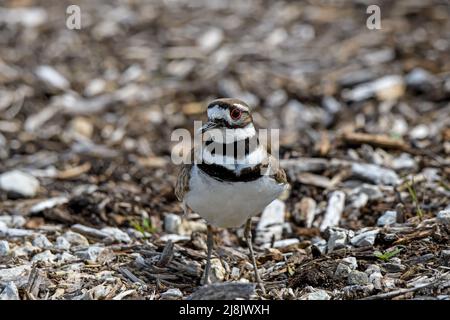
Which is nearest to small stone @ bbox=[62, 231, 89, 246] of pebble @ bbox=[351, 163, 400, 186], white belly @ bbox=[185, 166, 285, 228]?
white belly @ bbox=[185, 166, 285, 228]

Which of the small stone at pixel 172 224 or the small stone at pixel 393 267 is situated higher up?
the small stone at pixel 172 224

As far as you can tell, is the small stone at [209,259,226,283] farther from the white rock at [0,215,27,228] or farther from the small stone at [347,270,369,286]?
the white rock at [0,215,27,228]

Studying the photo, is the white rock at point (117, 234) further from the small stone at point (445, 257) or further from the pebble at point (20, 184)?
the small stone at point (445, 257)

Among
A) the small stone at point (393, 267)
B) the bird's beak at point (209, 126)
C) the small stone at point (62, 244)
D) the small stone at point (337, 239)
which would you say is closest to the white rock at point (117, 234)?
the small stone at point (62, 244)

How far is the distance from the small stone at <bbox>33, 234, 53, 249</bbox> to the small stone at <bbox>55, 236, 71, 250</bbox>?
0.05m

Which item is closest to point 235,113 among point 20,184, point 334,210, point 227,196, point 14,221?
point 227,196

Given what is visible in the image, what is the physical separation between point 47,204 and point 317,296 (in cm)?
279

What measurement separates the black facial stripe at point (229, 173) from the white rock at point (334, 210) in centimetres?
135

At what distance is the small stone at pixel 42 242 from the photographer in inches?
210

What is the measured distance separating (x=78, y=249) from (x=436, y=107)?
4.24 metres

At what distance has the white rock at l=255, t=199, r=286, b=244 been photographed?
5.86m

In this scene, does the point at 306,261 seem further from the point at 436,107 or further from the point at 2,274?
the point at 436,107

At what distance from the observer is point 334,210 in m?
6.01

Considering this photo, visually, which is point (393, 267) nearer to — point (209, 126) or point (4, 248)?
point (209, 126)
